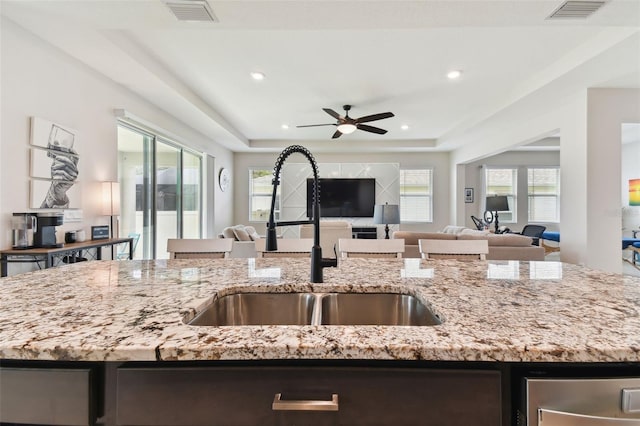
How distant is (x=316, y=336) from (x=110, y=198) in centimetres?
337

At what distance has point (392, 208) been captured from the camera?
18.3ft

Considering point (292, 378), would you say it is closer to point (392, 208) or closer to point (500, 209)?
point (392, 208)

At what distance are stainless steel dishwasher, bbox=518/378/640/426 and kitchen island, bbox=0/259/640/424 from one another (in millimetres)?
34

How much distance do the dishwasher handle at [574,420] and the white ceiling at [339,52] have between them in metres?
2.19

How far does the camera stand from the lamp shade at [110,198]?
3.16 m

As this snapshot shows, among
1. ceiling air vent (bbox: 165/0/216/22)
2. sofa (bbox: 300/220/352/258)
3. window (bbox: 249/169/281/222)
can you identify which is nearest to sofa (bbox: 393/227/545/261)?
sofa (bbox: 300/220/352/258)

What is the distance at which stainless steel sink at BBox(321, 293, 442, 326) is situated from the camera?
1067 mm

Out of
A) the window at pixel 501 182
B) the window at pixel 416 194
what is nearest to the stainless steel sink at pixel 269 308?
the window at pixel 416 194

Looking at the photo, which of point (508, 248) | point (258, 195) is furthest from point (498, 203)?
point (258, 195)

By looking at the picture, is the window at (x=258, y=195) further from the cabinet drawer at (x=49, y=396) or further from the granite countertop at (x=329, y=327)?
the cabinet drawer at (x=49, y=396)

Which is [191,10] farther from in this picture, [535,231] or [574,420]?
[535,231]

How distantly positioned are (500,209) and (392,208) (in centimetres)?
265

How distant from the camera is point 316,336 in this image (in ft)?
2.10

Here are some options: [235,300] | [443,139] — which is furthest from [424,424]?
[443,139]
